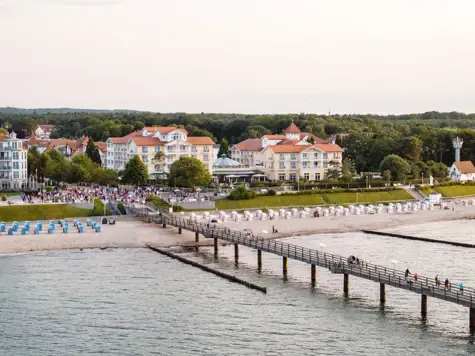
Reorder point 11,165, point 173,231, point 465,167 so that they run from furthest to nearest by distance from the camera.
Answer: point 465,167 → point 11,165 → point 173,231

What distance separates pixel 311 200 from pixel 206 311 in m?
44.3

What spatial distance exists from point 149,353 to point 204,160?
6783cm

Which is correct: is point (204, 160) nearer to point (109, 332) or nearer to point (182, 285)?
point (182, 285)

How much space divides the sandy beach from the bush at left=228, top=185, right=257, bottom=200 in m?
8.75

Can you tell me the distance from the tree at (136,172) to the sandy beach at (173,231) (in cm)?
2324

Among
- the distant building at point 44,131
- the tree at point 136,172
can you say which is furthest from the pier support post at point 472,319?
the distant building at point 44,131

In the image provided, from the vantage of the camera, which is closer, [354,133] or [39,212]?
[39,212]

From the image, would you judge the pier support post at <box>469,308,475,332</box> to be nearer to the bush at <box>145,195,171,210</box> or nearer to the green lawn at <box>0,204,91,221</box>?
the green lawn at <box>0,204,91,221</box>

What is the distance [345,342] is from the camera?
112 ft

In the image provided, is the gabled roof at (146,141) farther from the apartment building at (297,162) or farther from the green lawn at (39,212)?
the green lawn at (39,212)

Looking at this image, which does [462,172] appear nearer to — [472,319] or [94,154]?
[94,154]

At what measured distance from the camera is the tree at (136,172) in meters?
89.8

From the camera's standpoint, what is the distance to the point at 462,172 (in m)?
103

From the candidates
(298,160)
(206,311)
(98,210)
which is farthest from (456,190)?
(206,311)
